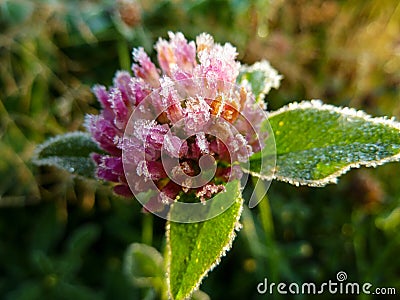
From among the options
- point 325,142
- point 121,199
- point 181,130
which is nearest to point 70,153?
point 181,130

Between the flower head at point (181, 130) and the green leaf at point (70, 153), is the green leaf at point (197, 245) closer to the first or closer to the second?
the flower head at point (181, 130)

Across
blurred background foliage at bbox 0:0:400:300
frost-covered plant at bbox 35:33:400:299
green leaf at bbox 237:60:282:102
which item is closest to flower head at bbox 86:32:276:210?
frost-covered plant at bbox 35:33:400:299

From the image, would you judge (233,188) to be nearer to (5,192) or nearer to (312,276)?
(312,276)

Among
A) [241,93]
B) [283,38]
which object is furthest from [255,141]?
[283,38]

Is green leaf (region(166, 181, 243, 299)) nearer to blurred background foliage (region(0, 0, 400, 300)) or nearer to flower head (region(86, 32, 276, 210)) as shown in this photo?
flower head (region(86, 32, 276, 210))

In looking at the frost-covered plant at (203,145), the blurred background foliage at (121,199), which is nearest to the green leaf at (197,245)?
the frost-covered plant at (203,145)

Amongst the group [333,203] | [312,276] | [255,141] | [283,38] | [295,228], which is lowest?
[255,141]

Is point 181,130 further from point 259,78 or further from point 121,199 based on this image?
point 121,199
